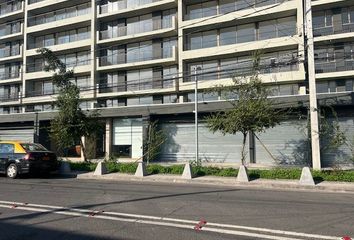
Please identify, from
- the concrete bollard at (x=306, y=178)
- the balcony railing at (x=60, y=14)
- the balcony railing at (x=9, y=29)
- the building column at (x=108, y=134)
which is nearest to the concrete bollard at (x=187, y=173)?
the concrete bollard at (x=306, y=178)

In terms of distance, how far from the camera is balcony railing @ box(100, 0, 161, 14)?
3526 cm

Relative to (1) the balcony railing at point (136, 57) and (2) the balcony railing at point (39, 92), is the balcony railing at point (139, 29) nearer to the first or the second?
(1) the balcony railing at point (136, 57)

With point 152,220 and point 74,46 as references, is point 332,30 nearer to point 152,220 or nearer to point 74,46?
point 74,46

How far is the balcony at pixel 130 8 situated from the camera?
3359 cm

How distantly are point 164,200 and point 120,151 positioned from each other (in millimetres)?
21644

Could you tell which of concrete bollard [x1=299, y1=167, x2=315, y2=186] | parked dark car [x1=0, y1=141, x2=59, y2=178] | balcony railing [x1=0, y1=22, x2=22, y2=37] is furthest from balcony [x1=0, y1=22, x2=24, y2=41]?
concrete bollard [x1=299, y1=167, x2=315, y2=186]

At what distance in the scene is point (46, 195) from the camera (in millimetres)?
10703

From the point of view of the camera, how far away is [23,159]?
1605cm

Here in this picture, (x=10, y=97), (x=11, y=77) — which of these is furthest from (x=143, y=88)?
(x=11, y=77)

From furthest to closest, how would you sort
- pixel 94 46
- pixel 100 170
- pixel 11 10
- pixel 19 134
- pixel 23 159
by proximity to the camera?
1. pixel 11 10
2. pixel 94 46
3. pixel 19 134
4. pixel 100 170
5. pixel 23 159

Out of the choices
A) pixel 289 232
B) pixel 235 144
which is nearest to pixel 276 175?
pixel 289 232

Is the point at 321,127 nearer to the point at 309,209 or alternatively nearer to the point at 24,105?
the point at 309,209

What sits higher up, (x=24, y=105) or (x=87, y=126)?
(x=24, y=105)

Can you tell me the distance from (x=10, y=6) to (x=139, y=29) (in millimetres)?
20571
